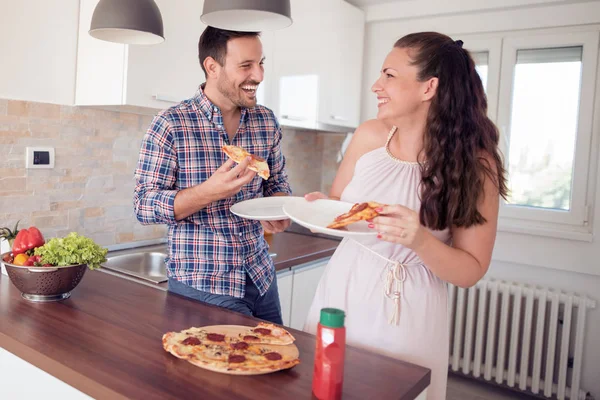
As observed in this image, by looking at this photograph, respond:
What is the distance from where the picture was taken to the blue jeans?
1.60 meters

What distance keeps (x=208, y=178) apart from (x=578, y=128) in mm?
2379

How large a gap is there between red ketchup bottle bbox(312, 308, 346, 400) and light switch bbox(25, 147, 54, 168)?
5.27 ft

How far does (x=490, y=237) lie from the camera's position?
1382mm

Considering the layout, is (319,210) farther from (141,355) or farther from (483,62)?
(483,62)

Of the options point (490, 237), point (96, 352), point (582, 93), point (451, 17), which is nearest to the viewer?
point (96, 352)

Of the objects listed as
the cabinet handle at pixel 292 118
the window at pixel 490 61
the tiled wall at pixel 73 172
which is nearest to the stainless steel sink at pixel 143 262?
the tiled wall at pixel 73 172

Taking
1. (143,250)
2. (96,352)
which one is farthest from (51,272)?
(143,250)

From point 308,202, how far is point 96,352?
26.9 inches

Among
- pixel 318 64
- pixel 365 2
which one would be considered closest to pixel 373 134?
pixel 318 64

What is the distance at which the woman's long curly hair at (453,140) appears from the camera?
1376 mm

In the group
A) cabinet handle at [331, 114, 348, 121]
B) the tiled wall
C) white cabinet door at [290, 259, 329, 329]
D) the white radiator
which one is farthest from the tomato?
the white radiator

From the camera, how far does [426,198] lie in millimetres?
1404

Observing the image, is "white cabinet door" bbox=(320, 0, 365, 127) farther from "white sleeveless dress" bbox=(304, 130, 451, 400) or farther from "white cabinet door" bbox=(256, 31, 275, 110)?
"white sleeveless dress" bbox=(304, 130, 451, 400)

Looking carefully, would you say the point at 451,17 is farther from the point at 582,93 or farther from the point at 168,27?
the point at 168,27
